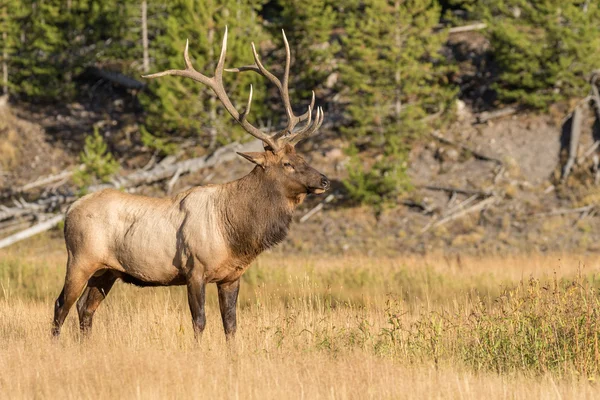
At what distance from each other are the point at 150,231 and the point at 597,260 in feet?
32.9

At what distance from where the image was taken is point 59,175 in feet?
90.5

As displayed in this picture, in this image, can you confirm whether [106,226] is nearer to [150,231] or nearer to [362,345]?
[150,231]

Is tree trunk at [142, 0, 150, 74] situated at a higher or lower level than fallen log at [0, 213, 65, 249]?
higher

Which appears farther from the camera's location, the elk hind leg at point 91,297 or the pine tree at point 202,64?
the pine tree at point 202,64

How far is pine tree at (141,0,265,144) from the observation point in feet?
78.6

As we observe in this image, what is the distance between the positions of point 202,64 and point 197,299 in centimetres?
1598

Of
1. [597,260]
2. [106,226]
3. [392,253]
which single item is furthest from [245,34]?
[106,226]

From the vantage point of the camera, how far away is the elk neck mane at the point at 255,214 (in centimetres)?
859

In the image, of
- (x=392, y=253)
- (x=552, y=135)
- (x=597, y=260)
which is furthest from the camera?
(x=552, y=135)

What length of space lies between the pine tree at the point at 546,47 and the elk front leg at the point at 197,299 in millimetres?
17851

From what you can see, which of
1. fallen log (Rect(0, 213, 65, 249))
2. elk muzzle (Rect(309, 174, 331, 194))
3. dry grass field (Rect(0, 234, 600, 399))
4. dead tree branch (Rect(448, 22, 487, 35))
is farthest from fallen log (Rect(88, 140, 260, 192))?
elk muzzle (Rect(309, 174, 331, 194))

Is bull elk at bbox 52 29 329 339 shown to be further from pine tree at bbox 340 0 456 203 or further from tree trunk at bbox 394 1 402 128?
tree trunk at bbox 394 1 402 128

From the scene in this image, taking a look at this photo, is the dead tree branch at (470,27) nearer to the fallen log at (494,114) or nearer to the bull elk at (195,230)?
the fallen log at (494,114)

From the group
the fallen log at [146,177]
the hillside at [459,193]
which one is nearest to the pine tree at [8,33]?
the hillside at [459,193]
